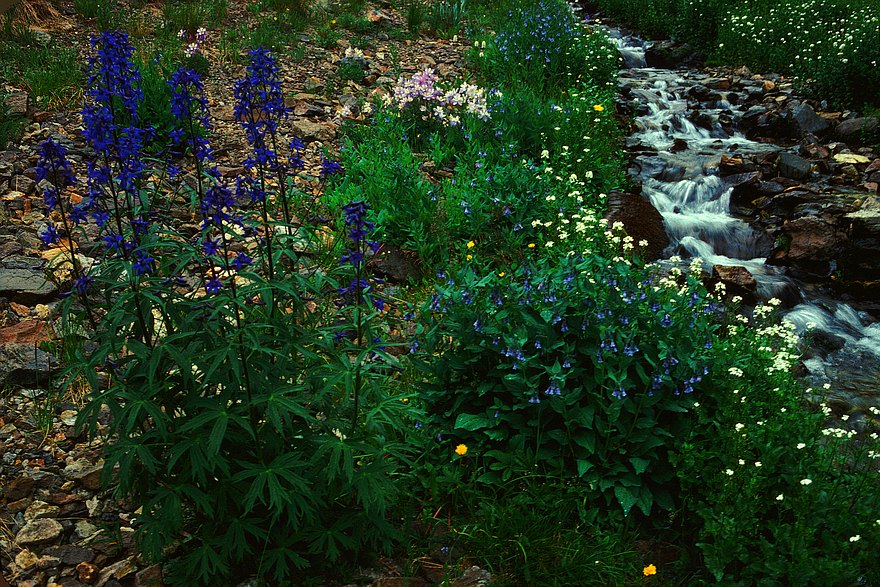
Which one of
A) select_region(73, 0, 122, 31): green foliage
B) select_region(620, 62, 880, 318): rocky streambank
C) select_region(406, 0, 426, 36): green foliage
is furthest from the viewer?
select_region(406, 0, 426, 36): green foliage

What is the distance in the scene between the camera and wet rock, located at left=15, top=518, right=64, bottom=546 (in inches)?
132

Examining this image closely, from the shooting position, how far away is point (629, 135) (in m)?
9.83

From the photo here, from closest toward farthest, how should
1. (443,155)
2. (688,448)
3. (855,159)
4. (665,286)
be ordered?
1. (688,448)
2. (665,286)
3. (443,155)
4. (855,159)

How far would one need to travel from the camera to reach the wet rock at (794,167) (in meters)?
8.41

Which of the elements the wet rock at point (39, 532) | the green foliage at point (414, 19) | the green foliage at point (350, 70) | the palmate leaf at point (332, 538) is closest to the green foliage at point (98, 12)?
the green foliage at point (350, 70)

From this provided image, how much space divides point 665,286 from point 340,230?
2765 millimetres

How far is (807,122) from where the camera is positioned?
31.8 ft

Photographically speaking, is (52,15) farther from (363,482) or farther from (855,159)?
(855,159)

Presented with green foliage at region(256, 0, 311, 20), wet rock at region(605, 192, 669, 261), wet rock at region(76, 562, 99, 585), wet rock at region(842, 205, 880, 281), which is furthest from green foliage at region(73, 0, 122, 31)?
wet rock at region(842, 205, 880, 281)

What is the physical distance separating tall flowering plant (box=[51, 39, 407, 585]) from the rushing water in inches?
156

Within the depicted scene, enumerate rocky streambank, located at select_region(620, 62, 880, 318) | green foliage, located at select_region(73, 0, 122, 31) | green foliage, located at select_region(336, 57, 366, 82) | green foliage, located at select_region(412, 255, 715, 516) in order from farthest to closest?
green foliage, located at select_region(336, 57, 366, 82) → green foliage, located at select_region(73, 0, 122, 31) → rocky streambank, located at select_region(620, 62, 880, 318) → green foliage, located at select_region(412, 255, 715, 516)

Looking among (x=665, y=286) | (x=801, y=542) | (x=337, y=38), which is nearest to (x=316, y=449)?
(x=801, y=542)

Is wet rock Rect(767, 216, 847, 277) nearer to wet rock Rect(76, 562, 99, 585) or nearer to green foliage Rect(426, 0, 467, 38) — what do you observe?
wet rock Rect(76, 562, 99, 585)

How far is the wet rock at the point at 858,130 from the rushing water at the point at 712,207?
981mm
